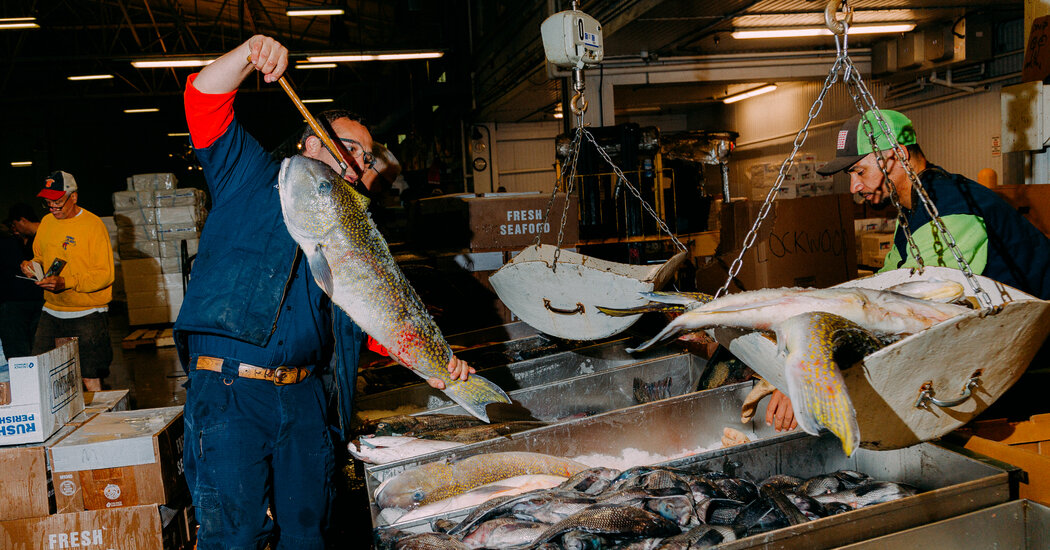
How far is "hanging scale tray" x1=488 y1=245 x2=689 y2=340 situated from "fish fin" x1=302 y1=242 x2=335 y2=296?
1280 mm

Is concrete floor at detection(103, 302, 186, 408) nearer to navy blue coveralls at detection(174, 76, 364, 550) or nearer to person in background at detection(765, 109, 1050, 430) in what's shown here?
navy blue coveralls at detection(174, 76, 364, 550)

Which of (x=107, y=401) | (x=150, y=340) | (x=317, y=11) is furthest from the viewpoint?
(x=317, y=11)

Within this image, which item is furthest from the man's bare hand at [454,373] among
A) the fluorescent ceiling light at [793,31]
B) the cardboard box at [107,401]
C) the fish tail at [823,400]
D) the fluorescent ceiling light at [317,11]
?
the fluorescent ceiling light at [317,11]

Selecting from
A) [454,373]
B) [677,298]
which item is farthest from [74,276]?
[677,298]

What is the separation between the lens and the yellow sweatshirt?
189 inches

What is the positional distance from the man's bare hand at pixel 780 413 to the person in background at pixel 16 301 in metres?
5.93

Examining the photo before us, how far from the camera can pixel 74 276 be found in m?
4.79

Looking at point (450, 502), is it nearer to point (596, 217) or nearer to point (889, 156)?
point (889, 156)

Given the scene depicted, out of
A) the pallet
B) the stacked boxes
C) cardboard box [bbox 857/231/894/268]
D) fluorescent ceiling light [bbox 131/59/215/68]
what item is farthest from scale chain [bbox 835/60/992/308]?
fluorescent ceiling light [bbox 131/59/215/68]

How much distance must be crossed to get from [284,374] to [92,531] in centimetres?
118

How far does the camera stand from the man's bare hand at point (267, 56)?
74.7 inches

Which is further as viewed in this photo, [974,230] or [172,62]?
[172,62]

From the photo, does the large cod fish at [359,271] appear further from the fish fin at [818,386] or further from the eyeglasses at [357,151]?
the fish fin at [818,386]

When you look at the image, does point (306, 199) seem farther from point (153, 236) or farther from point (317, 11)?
point (317, 11)
